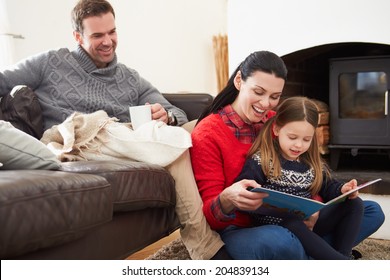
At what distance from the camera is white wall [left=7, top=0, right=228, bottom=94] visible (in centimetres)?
271

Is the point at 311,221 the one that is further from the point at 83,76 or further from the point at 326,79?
the point at 326,79

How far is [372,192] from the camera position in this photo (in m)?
2.22

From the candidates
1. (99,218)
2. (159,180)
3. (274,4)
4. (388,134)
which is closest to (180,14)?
(274,4)

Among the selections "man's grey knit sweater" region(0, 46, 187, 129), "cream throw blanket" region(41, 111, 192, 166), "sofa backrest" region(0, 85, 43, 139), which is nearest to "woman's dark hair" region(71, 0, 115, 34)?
"man's grey knit sweater" region(0, 46, 187, 129)

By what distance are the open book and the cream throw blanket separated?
0.30 m

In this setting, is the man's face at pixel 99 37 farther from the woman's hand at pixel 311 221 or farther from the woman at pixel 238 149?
the woman's hand at pixel 311 221

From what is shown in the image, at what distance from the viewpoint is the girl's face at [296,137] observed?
53.6 inches

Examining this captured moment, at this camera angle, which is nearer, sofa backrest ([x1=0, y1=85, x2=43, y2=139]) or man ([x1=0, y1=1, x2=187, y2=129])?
sofa backrest ([x1=0, y1=85, x2=43, y2=139])

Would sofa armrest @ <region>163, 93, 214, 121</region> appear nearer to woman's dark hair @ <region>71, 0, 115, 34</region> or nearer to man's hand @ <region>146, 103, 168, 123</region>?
man's hand @ <region>146, 103, 168, 123</region>

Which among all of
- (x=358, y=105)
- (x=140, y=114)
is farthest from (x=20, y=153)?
(x=358, y=105)

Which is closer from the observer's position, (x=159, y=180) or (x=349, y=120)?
(x=159, y=180)

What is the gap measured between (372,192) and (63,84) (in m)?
1.48
